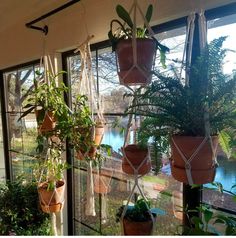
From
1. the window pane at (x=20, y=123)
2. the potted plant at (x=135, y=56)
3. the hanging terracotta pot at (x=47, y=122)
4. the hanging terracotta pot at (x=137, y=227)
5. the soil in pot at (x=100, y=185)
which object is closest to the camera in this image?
the potted plant at (x=135, y=56)

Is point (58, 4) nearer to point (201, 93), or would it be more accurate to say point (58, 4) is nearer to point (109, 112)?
point (109, 112)

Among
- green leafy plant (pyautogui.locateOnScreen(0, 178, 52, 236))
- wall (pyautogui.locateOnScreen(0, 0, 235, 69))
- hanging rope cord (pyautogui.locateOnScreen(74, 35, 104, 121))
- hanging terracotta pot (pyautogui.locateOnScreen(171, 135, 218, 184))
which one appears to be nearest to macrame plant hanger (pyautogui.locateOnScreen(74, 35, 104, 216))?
hanging rope cord (pyautogui.locateOnScreen(74, 35, 104, 121))

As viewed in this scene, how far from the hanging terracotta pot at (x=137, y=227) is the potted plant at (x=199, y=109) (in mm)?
362

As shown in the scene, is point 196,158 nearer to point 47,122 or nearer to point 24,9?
point 47,122

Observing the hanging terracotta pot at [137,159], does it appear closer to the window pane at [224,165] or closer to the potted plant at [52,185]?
the window pane at [224,165]

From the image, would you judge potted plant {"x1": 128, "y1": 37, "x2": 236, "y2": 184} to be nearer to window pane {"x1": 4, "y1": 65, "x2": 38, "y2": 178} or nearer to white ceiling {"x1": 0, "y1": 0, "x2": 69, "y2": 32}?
white ceiling {"x1": 0, "y1": 0, "x2": 69, "y2": 32}

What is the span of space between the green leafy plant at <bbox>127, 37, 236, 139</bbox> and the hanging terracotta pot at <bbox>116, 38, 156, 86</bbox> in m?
0.10

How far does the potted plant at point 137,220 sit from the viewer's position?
1.21m

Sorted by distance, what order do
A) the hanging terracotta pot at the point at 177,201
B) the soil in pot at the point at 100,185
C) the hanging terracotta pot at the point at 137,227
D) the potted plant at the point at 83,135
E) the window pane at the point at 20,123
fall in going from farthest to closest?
the window pane at the point at 20,123 → the soil in pot at the point at 100,185 → the potted plant at the point at 83,135 → the hanging terracotta pot at the point at 177,201 → the hanging terracotta pot at the point at 137,227

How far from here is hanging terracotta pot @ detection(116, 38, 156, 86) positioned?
3.51 ft

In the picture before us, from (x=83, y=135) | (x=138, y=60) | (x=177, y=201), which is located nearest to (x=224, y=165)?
(x=177, y=201)

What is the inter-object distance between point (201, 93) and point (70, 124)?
98cm

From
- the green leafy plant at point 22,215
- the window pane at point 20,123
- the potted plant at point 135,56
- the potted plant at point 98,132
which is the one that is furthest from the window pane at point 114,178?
the window pane at point 20,123

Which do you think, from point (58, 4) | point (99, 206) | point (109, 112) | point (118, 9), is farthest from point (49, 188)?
point (58, 4)
